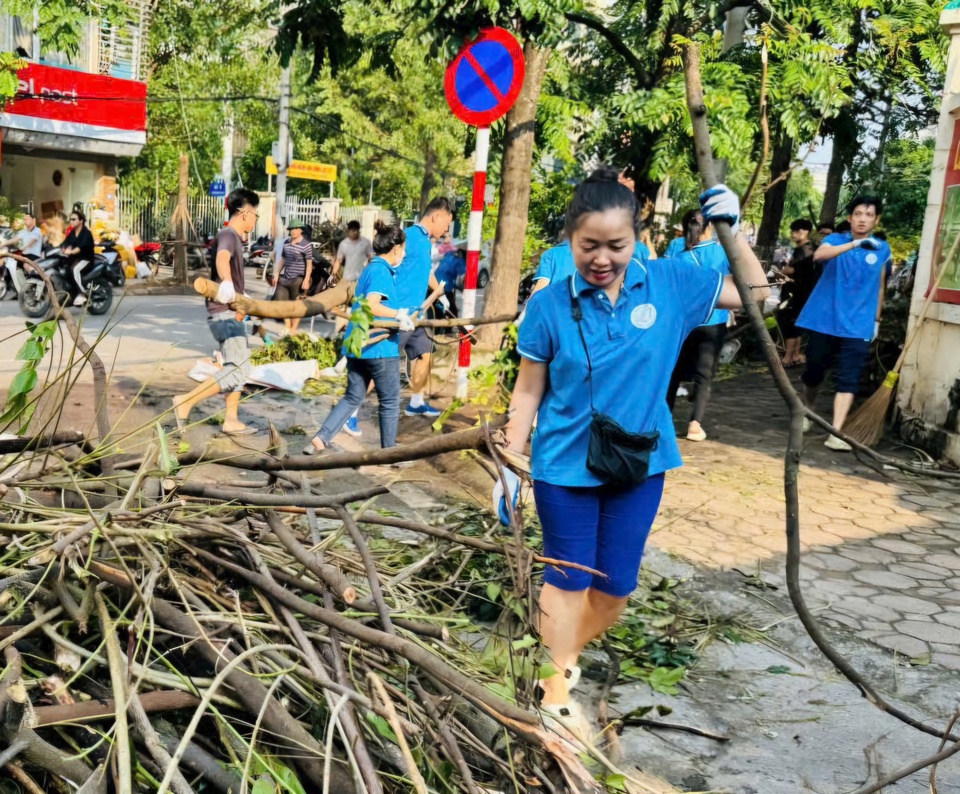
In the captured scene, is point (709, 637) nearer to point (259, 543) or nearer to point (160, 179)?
point (259, 543)

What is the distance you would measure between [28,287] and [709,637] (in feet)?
37.9

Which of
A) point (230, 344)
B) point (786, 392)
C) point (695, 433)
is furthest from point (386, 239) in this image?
point (786, 392)

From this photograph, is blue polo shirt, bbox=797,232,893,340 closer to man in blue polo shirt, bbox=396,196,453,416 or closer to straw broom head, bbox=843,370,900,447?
straw broom head, bbox=843,370,900,447

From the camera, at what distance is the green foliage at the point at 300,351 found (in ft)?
34.5

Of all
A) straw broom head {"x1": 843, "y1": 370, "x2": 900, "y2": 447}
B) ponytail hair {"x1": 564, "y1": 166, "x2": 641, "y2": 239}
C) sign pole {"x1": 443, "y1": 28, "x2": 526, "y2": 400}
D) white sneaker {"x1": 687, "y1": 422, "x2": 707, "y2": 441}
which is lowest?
white sneaker {"x1": 687, "y1": 422, "x2": 707, "y2": 441}

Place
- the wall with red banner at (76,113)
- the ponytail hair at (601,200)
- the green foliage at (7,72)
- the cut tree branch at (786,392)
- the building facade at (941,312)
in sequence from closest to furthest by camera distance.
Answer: the cut tree branch at (786,392), the ponytail hair at (601,200), the building facade at (941,312), the green foliage at (7,72), the wall with red banner at (76,113)

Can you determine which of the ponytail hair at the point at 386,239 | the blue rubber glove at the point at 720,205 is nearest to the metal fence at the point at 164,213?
the ponytail hair at the point at 386,239

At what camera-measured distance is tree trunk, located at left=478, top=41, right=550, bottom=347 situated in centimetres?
986

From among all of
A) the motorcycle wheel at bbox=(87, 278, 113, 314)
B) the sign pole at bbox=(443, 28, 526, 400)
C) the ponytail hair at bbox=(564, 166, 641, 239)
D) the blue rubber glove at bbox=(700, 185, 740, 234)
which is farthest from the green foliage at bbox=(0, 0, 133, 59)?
the blue rubber glove at bbox=(700, 185, 740, 234)

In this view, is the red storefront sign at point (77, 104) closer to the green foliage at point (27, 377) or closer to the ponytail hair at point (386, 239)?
the ponytail hair at point (386, 239)

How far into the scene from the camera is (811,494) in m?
6.52

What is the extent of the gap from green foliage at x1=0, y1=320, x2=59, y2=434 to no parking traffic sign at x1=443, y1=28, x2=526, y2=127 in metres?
5.50

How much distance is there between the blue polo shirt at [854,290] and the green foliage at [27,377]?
596 cm

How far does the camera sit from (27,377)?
2574mm
